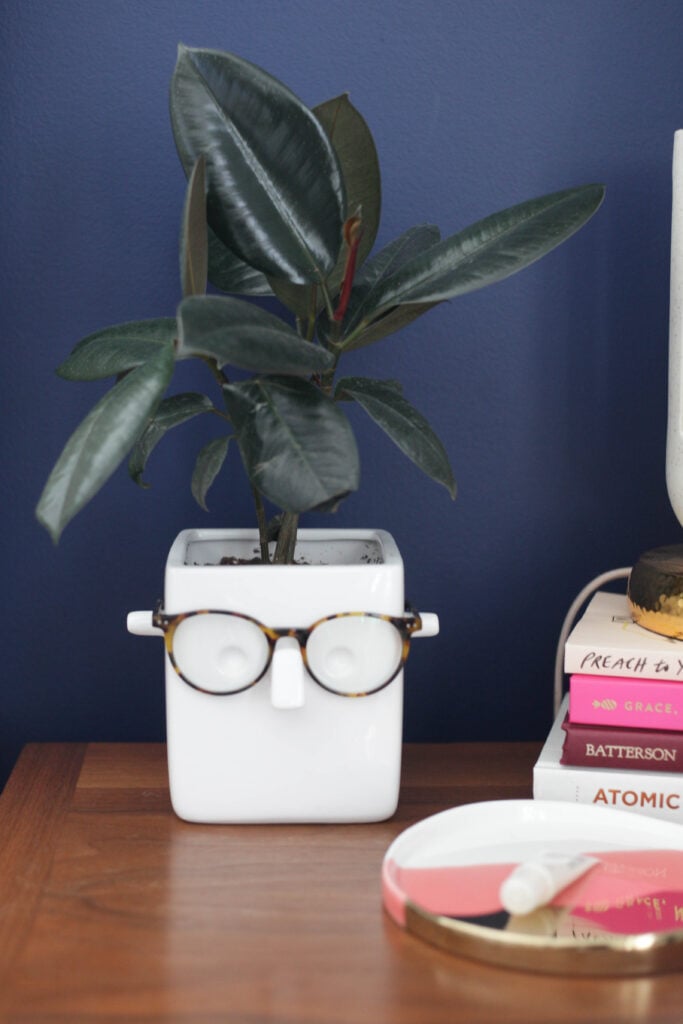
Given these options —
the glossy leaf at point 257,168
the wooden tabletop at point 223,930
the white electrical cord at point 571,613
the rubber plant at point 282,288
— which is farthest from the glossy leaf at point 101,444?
the white electrical cord at point 571,613

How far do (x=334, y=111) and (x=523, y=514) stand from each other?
1.41 ft

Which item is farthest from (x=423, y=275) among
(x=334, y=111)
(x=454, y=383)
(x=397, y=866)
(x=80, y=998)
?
(x=80, y=998)

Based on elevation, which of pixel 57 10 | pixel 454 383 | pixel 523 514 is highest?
pixel 57 10

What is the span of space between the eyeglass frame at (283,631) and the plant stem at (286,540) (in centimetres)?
7

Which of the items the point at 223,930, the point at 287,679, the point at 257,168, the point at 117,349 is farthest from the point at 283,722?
the point at 257,168

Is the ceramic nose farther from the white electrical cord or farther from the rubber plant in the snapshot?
Result: the white electrical cord

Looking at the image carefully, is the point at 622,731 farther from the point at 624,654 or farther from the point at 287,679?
the point at 287,679

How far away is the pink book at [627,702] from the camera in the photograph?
32.1 inches

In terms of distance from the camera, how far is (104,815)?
842mm

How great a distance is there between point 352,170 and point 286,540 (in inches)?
11.1

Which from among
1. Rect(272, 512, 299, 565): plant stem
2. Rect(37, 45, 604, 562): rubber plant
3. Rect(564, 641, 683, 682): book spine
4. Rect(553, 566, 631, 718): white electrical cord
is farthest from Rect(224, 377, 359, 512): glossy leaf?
Rect(553, 566, 631, 718): white electrical cord

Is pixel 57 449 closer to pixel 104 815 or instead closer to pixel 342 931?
pixel 104 815

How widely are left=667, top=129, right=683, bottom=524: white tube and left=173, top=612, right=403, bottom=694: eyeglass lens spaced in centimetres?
27

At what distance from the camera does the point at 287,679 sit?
2.55 ft
